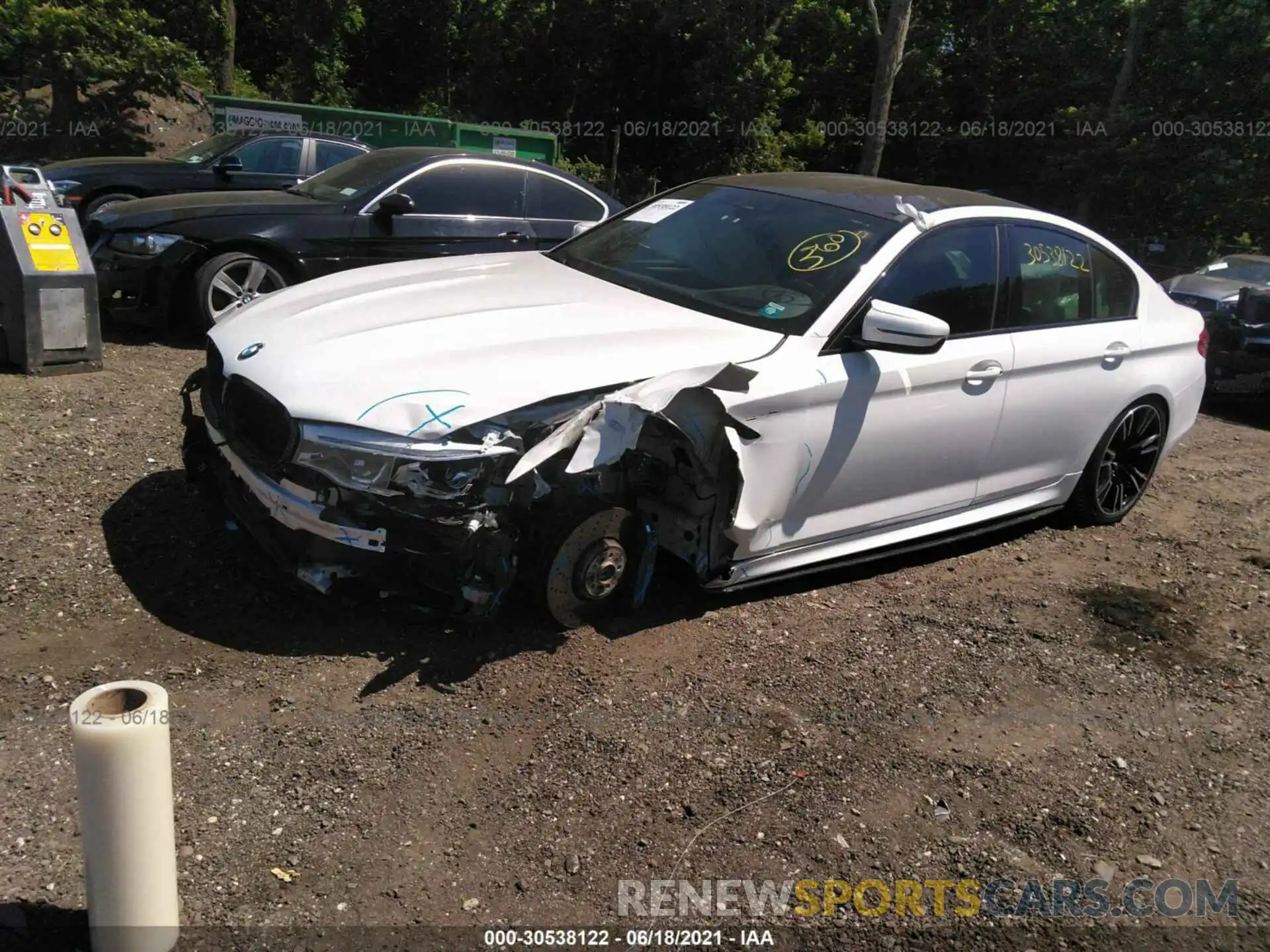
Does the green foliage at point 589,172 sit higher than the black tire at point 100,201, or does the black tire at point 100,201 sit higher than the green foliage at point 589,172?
the green foliage at point 589,172

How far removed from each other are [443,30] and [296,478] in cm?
2866

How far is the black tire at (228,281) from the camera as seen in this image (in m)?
6.97

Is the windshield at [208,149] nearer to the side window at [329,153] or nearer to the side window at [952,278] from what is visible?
the side window at [329,153]

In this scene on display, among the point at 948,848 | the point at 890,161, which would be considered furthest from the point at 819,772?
the point at 890,161

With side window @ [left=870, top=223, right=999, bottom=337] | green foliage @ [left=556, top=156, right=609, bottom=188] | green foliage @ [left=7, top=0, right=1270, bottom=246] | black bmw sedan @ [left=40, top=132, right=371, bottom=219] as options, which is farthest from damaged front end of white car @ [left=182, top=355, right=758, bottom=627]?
green foliage @ [left=556, top=156, right=609, bottom=188]

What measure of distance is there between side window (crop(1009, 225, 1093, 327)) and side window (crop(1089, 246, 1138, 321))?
53mm

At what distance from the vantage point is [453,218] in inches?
305

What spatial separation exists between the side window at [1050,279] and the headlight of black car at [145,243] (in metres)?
5.37

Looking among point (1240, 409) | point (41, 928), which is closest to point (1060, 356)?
point (41, 928)

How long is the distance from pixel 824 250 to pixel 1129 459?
2505mm

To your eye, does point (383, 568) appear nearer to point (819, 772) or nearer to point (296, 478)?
point (296, 478)

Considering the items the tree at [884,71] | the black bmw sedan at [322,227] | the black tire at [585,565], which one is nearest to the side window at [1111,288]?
the black tire at [585,565]

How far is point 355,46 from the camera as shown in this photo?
28.6 meters

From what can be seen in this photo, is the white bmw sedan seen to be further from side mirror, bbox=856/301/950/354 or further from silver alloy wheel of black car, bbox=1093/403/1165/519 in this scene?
silver alloy wheel of black car, bbox=1093/403/1165/519
